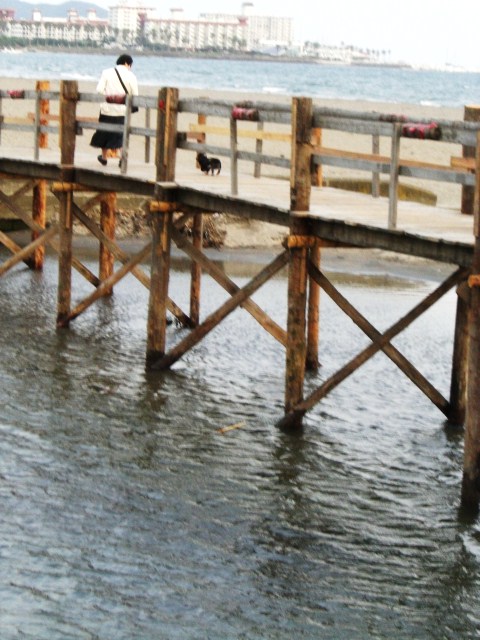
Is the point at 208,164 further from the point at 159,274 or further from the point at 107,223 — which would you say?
the point at 107,223

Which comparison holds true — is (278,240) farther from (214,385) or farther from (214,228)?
(214,385)

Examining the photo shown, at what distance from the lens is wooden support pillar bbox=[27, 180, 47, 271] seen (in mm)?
19609

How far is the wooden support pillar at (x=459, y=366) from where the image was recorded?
12.5 metres

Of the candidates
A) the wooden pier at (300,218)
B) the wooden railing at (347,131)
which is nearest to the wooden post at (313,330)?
the wooden pier at (300,218)

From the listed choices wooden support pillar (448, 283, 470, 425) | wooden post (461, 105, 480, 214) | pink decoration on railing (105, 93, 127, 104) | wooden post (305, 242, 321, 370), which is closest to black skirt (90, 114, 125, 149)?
pink decoration on railing (105, 93, 127, 104)

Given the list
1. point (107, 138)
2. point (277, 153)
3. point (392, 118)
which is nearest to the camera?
point (392, 118)

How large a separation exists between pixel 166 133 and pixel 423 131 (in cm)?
406

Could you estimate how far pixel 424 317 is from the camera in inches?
694

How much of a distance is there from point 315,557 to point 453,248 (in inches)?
103

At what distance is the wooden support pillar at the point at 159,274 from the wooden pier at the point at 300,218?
13mm

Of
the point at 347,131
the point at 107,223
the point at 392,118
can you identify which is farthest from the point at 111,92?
the point at 392,118

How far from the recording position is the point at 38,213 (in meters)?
19.8

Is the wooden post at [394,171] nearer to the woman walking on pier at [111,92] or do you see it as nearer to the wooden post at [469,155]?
the wooden post at [469,155]

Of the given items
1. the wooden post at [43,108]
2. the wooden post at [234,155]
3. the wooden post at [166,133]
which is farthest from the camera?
the wooden post at [43,108]
